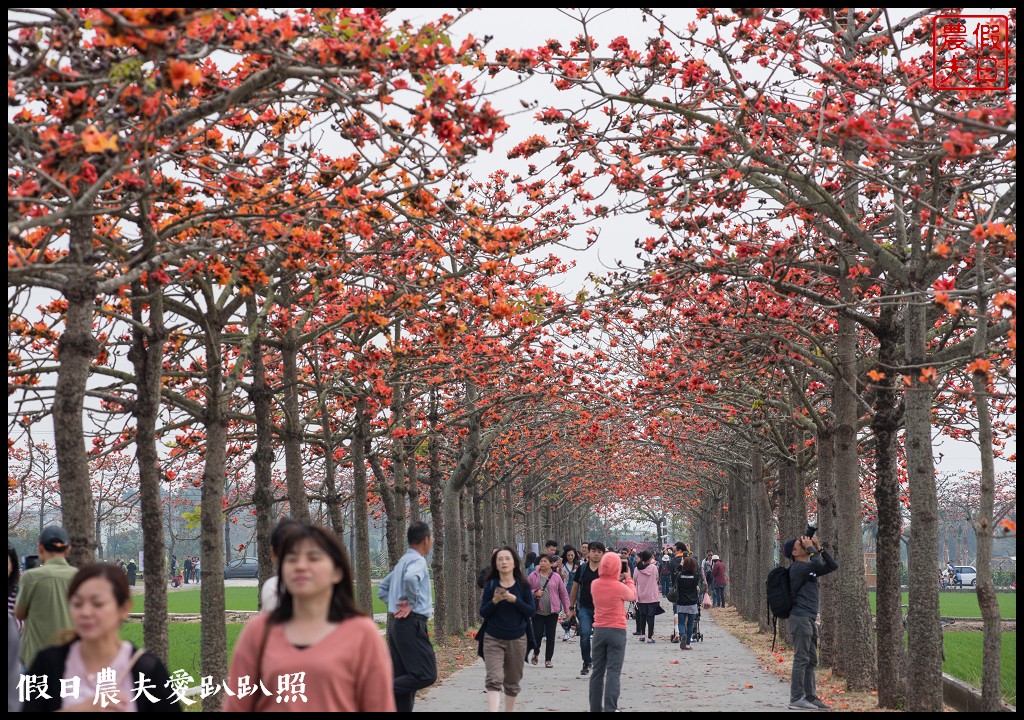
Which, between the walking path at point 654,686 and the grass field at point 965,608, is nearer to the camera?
the walking path at point 654,686

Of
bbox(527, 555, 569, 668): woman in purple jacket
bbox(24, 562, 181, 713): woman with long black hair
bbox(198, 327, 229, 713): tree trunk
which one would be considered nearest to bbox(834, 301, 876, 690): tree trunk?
bbox(527, 555, 569, 668): woman in purple jacket

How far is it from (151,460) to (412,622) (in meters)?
2.67

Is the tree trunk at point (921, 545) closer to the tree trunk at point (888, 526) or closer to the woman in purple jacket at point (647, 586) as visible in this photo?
the tree trunk at point (888, 526)

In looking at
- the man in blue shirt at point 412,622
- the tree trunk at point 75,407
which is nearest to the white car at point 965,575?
the man in blue shirt at point 412,622

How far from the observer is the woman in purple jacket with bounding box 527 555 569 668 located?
53.3 ft

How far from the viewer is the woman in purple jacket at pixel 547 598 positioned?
16.2m

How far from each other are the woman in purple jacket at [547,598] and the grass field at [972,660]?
5462mm

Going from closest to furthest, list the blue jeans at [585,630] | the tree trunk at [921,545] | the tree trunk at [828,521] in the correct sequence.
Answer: the tree trunk at [921,545] < the tree trunk at [828,521] < the blue jeans at [585,630]

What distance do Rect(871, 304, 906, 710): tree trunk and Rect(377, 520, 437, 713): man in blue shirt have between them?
4.92 meters

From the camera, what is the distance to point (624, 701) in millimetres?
12453

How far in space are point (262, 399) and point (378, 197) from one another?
458 centimetres

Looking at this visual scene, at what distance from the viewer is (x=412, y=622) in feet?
29.9

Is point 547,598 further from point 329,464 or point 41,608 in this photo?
point 41,608

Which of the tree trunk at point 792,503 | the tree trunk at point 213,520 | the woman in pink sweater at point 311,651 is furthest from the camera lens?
the tree trunk at point 792,503
